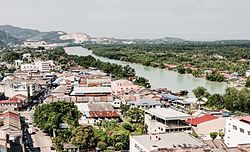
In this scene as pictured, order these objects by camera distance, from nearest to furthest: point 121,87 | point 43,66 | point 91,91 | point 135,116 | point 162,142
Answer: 1. point 162,142
2. point 135,116
3. point 91,91
4. point 121,87
5. point 43,66

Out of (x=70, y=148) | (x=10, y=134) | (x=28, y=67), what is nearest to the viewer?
(x=70, y=148)

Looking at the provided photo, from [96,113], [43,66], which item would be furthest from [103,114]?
[43,66]

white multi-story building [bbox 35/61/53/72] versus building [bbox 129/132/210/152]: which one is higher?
building [bbox 129/132/210/152]

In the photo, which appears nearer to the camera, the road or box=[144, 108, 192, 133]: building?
the road

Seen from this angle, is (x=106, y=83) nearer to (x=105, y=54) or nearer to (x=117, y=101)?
(x=117, y=101)

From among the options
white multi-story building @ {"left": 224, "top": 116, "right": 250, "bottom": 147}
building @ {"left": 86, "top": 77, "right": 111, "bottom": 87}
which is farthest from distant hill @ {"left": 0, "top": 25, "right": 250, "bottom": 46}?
white multi-story building @ {"left": 224, "top": 116, "right": 250, "bottom": 147}

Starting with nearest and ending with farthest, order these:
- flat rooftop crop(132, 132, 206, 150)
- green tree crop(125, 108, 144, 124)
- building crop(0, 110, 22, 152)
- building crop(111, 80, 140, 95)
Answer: flat rooftop crop(132, 132, 206, 150), building crop(0, 110, 22, 152), green tree crop(125, 108, 144, 124), building crop(111, 80, 140, 95)

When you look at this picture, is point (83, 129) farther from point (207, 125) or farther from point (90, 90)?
point (90, 90)

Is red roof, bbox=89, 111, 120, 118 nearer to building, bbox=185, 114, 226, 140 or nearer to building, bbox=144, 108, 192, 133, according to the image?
building, bbox=144, 108, 192, 133
